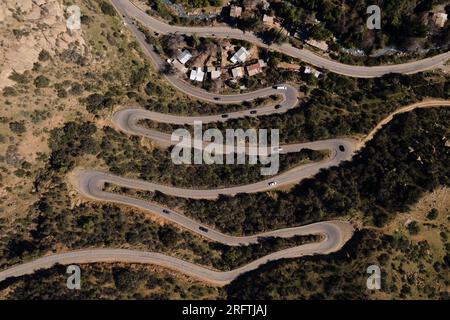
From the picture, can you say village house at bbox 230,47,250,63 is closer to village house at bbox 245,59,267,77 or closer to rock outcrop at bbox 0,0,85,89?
village house at bbox 245,59,267,77

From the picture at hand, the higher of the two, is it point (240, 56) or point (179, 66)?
point (240, 56)

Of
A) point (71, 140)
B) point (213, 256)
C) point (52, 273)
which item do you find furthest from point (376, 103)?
point (52, 273)

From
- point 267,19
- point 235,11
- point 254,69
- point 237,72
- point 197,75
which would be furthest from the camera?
point 267,19

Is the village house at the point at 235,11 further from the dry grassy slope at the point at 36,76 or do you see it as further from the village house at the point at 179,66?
the dry grassy slope at the point at 36,76

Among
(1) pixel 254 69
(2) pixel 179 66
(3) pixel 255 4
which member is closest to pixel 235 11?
(3) pixel 255 4

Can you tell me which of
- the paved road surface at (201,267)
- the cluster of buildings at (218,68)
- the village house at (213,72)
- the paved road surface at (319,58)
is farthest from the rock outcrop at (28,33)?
the paved road surface at (201,267)

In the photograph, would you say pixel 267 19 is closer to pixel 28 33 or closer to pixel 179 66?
pixel 179 66
